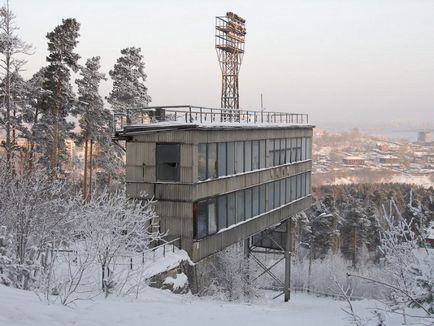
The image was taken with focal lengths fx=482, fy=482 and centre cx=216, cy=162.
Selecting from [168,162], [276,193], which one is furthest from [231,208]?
[276,193]

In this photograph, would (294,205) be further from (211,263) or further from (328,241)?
(328,241)

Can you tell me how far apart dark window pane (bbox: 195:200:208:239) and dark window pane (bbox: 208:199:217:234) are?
359mm

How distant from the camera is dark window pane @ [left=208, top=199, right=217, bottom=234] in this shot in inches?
922

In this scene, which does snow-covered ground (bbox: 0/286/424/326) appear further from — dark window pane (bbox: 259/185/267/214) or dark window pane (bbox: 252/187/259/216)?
dark window pane (bbox: 259/185/267/214)

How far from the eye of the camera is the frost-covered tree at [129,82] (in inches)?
Result: 1615

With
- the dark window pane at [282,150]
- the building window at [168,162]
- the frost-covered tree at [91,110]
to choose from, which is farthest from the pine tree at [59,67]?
the dark window pane at [282,150]

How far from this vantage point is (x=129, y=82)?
41219mm

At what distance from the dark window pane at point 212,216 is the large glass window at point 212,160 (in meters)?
1.28

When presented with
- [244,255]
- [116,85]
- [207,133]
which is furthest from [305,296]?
[207,133]

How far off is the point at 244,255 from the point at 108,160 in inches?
570

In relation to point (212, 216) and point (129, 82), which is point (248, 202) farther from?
point (129, 82)

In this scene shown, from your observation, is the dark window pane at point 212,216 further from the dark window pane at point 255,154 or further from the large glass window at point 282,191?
the large glass window at point 282,191

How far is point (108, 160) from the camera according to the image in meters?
41.5

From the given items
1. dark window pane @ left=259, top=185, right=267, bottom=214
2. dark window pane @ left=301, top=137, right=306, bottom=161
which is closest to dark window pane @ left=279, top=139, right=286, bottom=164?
dark window pane @ left=259, top=185, right=267, bottom=214
